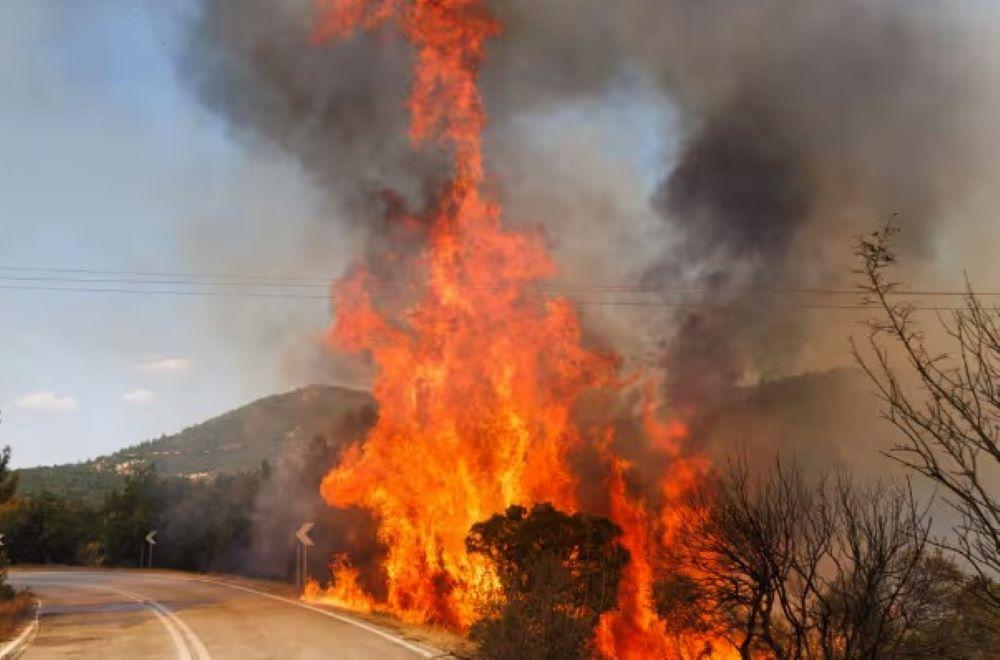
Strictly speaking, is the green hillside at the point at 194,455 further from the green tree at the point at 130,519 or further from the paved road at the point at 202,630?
the paved road at the point at 202,630

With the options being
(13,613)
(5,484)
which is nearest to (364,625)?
(13,613)

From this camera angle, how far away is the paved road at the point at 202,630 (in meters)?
13.7

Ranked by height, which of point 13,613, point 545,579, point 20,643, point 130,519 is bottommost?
point 20,643

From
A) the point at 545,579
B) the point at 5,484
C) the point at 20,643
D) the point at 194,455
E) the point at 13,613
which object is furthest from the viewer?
the point at 194,455

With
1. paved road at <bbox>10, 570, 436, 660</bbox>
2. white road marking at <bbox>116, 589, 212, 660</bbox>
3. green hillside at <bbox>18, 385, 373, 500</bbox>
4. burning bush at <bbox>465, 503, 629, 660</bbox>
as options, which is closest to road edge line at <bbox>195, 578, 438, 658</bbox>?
paved road at <bbox>10, 570, 436, 660</bbox>

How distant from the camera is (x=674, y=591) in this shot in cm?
1669

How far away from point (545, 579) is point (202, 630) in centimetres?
848

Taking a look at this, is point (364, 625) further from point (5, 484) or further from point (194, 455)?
point (194, 455)

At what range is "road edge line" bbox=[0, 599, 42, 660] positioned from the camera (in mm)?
13531

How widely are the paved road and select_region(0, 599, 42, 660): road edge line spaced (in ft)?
0.58

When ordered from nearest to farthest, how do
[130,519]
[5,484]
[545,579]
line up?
[545,579] < [5,484] < [130,519]

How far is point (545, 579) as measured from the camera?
13.6 meters

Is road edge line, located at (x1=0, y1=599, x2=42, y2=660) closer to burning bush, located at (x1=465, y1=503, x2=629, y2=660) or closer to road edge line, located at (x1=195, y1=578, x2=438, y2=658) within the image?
road edge line, located at (x1=195, y1=578, x2=438, y2=658)

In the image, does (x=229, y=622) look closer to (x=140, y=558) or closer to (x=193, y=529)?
(x=193, y=529)
